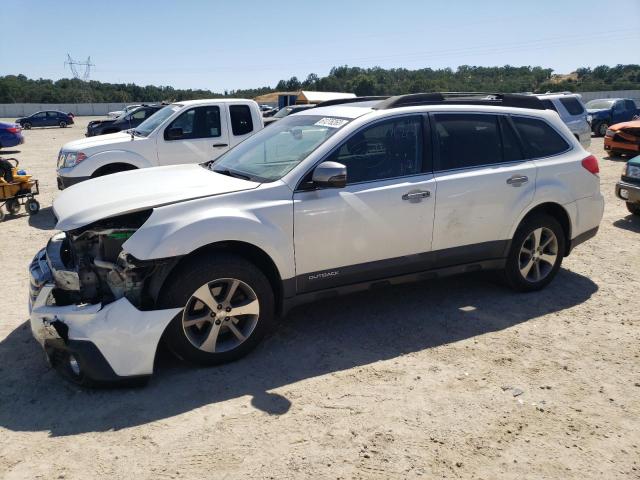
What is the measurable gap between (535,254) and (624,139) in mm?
12250

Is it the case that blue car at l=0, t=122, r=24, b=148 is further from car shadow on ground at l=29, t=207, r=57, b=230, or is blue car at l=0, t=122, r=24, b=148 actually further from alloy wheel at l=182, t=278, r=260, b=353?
alloy wheel at l=182, t=278, r=260, b=353

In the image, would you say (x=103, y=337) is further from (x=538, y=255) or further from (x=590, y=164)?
(x=590, y=164)

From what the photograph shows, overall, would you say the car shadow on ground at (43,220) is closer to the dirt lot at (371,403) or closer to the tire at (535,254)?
the dirt lot at (371,403)

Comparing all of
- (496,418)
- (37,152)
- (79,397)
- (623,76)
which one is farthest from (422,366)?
(623,76)

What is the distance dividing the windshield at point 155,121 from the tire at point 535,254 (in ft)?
21.7

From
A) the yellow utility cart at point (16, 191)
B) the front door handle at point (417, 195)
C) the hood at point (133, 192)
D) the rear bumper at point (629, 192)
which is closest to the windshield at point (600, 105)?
the rear bumper at point (629, 192)

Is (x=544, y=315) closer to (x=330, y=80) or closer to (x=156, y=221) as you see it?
(x=156, y=221)

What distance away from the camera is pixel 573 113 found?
1409 centimetres

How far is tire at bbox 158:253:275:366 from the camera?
3.63 meters

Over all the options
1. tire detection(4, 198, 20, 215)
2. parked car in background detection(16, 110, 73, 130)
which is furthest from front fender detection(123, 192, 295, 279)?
parked car in background detection(16, 110, 73, 130)

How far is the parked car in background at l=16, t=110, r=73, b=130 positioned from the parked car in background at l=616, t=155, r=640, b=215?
4322cm

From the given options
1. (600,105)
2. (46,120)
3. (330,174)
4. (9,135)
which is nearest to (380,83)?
(46,120)

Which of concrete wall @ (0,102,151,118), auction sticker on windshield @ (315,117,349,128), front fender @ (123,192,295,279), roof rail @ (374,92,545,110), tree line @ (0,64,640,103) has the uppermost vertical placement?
tree line @ (0,64,640,103)

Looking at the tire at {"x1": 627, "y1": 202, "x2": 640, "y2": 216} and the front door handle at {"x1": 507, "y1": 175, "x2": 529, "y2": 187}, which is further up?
the front door handle at {"x1": 507, "y1": 175, "x2": 529, "y2": 187}
